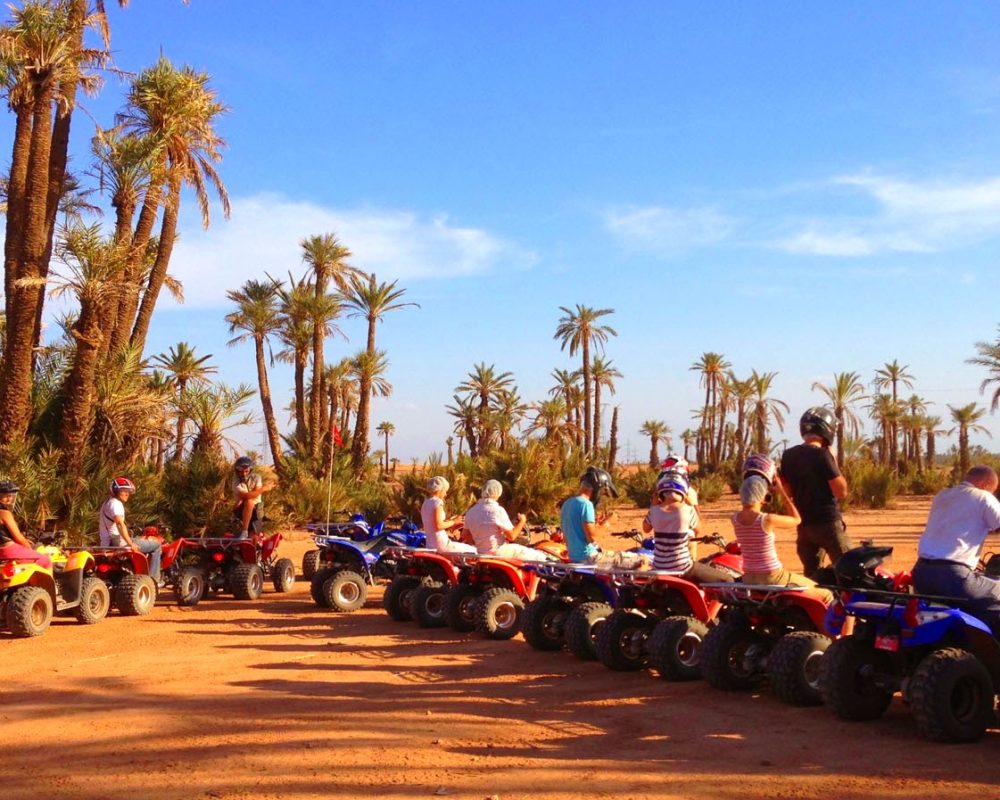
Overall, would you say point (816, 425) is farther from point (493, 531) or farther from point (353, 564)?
point (353, 564)

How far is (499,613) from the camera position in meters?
10.3

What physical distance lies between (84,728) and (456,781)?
279 centimetres

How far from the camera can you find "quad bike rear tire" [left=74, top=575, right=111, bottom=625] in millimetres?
12031

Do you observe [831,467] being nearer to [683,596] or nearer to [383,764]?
[683,596]

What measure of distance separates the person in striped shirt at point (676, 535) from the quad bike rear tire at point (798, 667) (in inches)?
55.8

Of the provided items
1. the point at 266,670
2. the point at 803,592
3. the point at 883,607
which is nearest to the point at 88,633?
the point at 266,670

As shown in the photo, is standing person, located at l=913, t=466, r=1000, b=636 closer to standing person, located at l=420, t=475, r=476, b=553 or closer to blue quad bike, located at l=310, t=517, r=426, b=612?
standing person, located at l=420, t=475, r=476, b=553

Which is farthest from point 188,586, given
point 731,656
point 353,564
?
point 731,656

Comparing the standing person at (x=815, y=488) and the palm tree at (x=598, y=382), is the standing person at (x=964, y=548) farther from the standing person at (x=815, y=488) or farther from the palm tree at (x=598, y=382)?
the palm tree at (x=598, y=382)

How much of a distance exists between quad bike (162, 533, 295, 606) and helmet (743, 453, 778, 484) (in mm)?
8311

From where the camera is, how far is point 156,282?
22891 millimetres

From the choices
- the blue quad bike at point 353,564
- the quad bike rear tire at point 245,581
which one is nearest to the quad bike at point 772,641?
the blue quad bike at point 353,564

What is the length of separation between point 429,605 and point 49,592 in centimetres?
398

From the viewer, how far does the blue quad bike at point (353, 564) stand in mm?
12836
